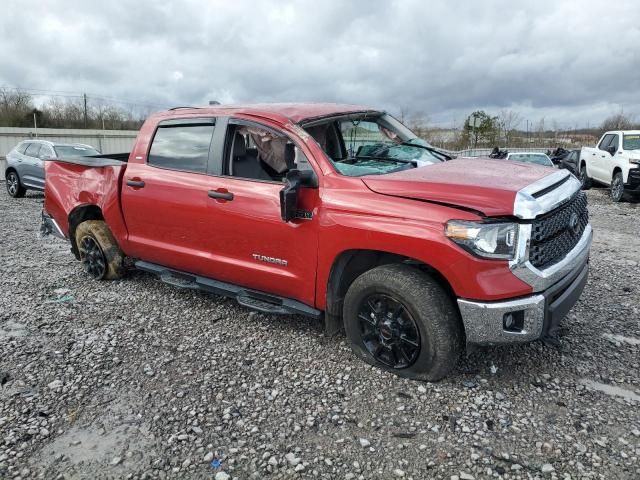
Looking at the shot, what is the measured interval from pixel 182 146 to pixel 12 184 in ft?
37.1

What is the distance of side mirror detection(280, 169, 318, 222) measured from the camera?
3.30 m

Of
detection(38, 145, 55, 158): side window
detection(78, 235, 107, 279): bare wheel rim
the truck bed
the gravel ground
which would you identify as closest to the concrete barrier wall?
detection(38, 145, 55, 158): side window

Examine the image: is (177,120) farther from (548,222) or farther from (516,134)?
(516,134)

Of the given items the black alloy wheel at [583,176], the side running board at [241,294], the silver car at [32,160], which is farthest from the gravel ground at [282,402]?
the black alloy wheel at [583,176]

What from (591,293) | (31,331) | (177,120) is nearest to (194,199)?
(177,120)

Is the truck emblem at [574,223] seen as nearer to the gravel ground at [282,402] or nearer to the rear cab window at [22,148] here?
the gravel ground at [282,402]

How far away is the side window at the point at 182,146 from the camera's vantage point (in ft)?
13.5

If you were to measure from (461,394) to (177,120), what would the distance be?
3287mm

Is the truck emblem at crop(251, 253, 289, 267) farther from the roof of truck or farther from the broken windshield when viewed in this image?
the roof of truck

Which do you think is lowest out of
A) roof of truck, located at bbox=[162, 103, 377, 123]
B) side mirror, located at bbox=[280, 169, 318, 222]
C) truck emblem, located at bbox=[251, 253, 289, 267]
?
truck emblem, located at bbox=[251, 253, 289, 267]

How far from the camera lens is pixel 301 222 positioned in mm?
3459

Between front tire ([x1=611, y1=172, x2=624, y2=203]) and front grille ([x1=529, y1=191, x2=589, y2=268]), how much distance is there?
33.3 ft

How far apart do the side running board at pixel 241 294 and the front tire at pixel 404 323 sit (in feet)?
1.36

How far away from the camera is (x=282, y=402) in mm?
3104
